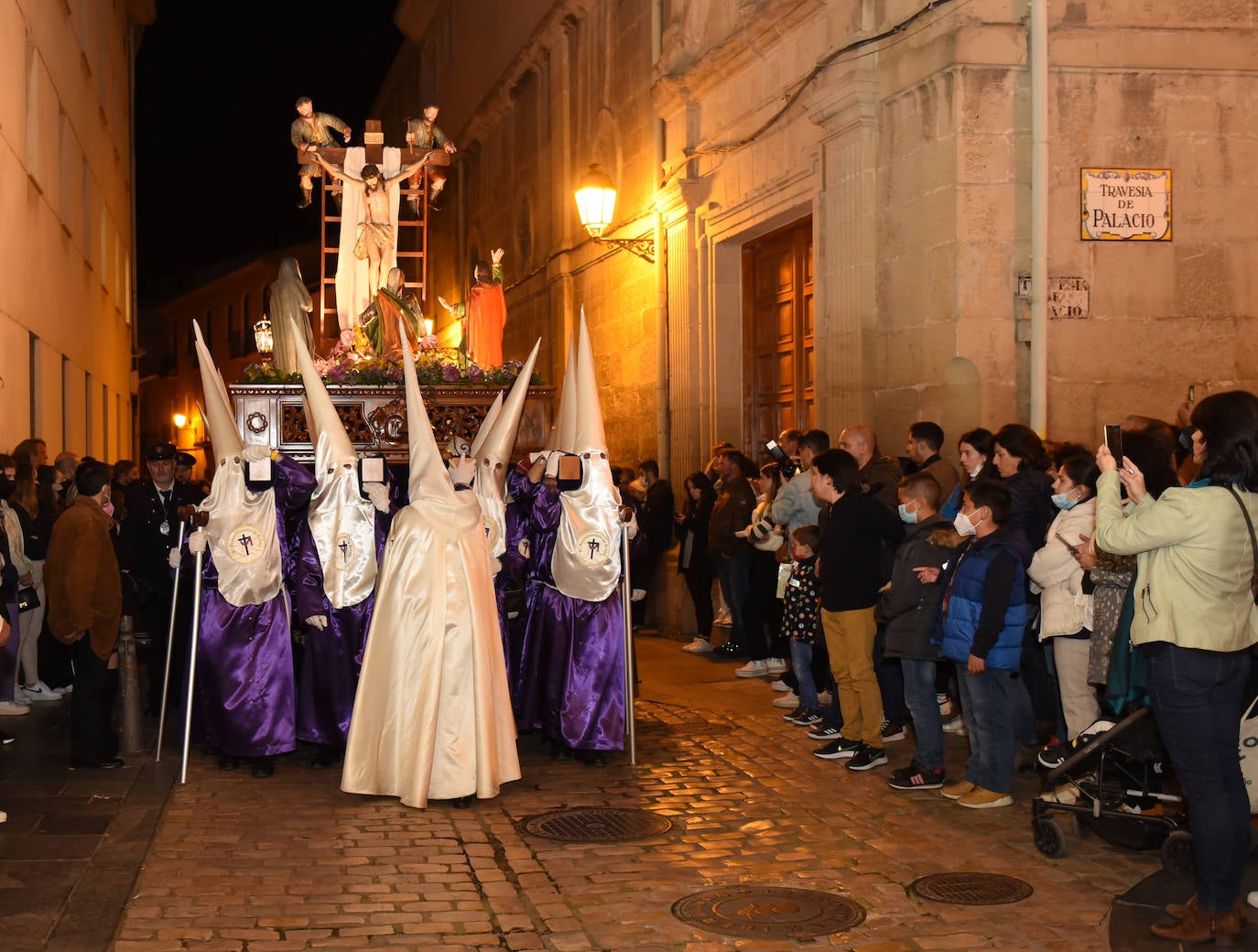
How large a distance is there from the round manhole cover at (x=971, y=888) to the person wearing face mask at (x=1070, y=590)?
150 cm

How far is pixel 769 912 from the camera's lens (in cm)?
562

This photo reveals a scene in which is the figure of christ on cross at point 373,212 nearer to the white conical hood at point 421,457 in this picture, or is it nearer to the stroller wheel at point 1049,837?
the white conical hood at point 421,457

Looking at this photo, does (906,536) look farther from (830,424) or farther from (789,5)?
(789,5)

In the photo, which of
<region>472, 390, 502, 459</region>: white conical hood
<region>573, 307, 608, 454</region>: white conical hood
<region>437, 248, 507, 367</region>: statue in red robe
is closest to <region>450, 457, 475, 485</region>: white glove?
<region>472, 390, 502, 459</region>: white conical hood

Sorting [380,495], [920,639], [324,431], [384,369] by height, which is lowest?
[920,639]

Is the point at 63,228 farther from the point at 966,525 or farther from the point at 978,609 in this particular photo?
the point at 978,609

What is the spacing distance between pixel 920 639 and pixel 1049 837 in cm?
150

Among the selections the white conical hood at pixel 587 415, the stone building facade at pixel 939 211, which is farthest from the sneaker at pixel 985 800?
the stone building facade at pixel 939 211

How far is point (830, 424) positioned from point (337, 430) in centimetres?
514

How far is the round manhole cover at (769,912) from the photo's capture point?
5.39 meters

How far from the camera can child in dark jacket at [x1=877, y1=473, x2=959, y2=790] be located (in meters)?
7.50

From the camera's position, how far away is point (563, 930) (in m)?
5.38

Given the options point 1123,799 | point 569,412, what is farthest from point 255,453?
point 1123,799

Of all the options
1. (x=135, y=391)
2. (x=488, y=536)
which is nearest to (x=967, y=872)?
(x=488, y=536)
